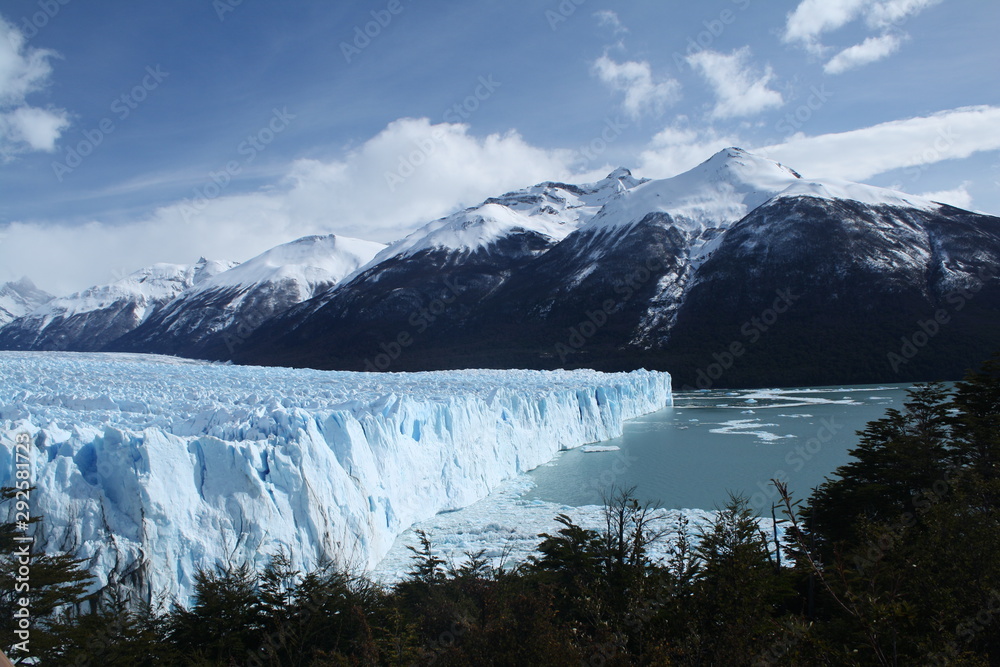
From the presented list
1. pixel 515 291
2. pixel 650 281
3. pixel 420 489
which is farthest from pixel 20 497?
pixel 515 291

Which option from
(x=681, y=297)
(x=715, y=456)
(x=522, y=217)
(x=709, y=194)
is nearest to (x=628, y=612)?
(x=715, y=456)

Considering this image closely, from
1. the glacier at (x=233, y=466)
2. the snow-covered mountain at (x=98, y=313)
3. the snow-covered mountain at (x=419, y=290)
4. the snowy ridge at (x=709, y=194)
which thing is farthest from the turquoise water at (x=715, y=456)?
the snow-covered mountain at (x=98, y=313)

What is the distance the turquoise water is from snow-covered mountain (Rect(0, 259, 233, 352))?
393ft

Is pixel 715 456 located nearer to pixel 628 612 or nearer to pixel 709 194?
pixel 628 612

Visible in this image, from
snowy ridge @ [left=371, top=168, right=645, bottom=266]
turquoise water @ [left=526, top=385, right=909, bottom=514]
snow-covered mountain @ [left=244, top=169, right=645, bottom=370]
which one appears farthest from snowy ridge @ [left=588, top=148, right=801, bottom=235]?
turquoise water @ [left=526, top=385, right=909, bottom=514]

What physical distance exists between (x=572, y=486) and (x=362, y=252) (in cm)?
13029

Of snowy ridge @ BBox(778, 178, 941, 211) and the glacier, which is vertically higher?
snowy ridge @ BBox(778, 178, 941, 211)

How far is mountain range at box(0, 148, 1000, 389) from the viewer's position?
158ft

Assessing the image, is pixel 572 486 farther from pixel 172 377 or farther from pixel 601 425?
pixel 172 377

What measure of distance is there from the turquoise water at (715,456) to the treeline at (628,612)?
6.82 metres

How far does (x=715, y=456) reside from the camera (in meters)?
19.4

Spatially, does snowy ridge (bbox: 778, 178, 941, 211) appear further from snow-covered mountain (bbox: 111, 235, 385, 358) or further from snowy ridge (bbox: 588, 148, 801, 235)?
snow-covered mountain (bbox: 111, 235, 385, 358)

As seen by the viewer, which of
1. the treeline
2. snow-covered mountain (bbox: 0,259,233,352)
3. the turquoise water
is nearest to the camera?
the treeline

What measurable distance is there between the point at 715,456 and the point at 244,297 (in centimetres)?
11230
